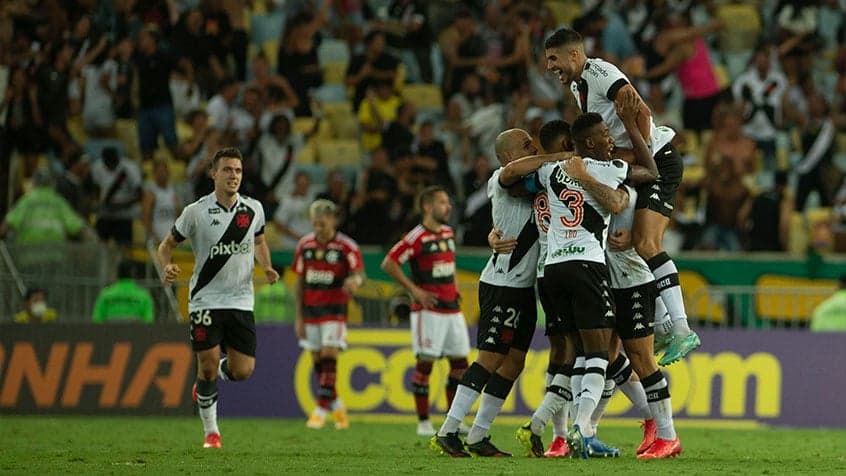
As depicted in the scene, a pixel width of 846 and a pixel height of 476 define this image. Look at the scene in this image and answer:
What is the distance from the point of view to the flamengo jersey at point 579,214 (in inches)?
439

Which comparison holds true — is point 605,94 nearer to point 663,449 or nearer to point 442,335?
point 663,449

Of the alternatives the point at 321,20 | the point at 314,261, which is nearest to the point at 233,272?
the point at 314,261

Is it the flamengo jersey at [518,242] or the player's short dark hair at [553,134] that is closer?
the player's short dark hair at [553,134]

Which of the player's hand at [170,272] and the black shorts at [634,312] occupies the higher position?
the player's hand at [170,272]

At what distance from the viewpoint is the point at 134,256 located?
1977 centimetres

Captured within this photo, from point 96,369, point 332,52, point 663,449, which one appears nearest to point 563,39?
point 663,449

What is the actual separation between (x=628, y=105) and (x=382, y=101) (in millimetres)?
12273

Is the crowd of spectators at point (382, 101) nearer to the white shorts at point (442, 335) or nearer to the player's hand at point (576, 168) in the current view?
the white shorts at point (442, 335)

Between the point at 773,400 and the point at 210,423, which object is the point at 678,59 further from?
the point at 210,423

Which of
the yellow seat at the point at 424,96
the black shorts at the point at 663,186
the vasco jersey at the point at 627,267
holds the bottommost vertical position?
the vasco jersey at the point at 627,267

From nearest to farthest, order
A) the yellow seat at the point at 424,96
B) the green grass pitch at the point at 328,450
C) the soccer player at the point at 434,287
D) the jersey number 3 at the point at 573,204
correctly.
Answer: the green grass pitch at the point at 328,450
the jersey number 3 at the point at 573,204
the soccer player at the point at 434,287
the yellow seat at the point at 424,96

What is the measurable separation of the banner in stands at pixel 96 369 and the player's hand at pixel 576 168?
8791 mm

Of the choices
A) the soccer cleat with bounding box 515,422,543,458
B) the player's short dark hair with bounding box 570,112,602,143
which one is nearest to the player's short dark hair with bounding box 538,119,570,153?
the player's short dark hair with bounding box 570,112,602,143

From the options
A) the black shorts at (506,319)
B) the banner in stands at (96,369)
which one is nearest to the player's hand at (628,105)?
the black shorts at (506,319)
